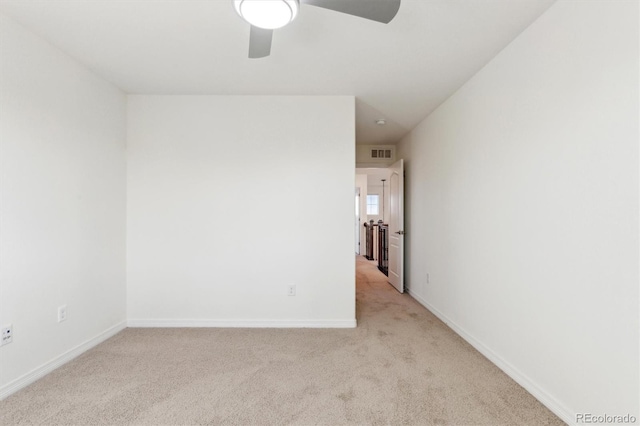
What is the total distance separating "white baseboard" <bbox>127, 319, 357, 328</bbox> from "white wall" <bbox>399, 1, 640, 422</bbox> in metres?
1.23

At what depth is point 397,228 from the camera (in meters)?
4.54

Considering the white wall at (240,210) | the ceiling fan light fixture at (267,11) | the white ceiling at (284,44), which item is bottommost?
the white wall at (240,210)

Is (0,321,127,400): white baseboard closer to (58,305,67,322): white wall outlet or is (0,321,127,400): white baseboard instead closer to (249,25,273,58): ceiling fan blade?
(58,305,67,322): white wall outlet

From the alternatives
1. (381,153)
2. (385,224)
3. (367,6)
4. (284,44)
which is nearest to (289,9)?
(367,6)

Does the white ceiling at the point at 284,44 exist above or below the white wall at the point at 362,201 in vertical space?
above

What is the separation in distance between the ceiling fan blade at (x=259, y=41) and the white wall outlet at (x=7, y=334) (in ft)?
7.63

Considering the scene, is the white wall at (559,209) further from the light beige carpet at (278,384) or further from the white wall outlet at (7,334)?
the white wall outlet at (7,334)

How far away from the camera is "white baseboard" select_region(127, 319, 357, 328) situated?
3018 mm

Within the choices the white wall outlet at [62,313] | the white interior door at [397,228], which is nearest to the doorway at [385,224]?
the white interior door at [397,228]

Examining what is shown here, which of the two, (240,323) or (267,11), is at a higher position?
(267,11)

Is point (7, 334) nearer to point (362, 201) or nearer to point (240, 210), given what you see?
point (240, 210)

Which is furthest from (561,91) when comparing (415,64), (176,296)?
(176,296)

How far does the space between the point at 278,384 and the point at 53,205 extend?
2.10 m

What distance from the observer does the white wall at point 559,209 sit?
1.35 metres
